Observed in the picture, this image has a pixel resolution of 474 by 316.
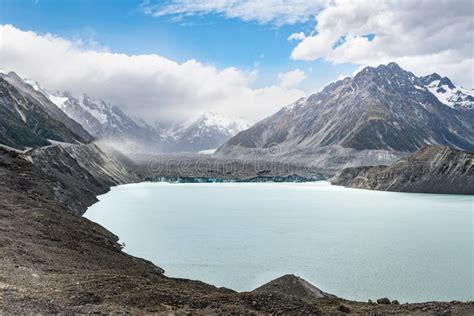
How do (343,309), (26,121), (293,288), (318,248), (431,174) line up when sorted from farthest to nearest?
(26,121)
(431,174)
(318,248)
(293,288)
(343,309)

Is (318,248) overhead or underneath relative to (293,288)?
overhead

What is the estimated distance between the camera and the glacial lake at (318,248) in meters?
20.6

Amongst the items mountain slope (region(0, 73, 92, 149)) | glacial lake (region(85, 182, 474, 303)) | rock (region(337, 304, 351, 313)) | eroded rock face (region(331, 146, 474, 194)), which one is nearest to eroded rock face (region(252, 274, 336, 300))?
rock (region(337, 304, 351, 313))

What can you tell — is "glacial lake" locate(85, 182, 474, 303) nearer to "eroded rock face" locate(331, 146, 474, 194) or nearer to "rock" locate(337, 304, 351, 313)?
"rock" locate(337, 304, 351, 313)

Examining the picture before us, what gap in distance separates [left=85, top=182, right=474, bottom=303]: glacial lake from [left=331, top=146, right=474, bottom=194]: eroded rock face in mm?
40971

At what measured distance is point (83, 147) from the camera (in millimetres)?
101938

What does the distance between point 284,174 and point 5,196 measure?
148143 millimetres

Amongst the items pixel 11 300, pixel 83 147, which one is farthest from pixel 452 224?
pixel 83 147

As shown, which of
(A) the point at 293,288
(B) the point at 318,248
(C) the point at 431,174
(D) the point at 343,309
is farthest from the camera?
(C) the point at 431,174

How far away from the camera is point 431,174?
95.4 m

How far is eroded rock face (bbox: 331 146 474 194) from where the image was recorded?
3553 inches

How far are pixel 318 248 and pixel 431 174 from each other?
244 ft

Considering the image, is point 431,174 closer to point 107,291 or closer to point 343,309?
point 343,309

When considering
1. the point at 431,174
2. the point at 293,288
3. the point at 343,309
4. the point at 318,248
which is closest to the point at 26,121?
the point at 431,174
